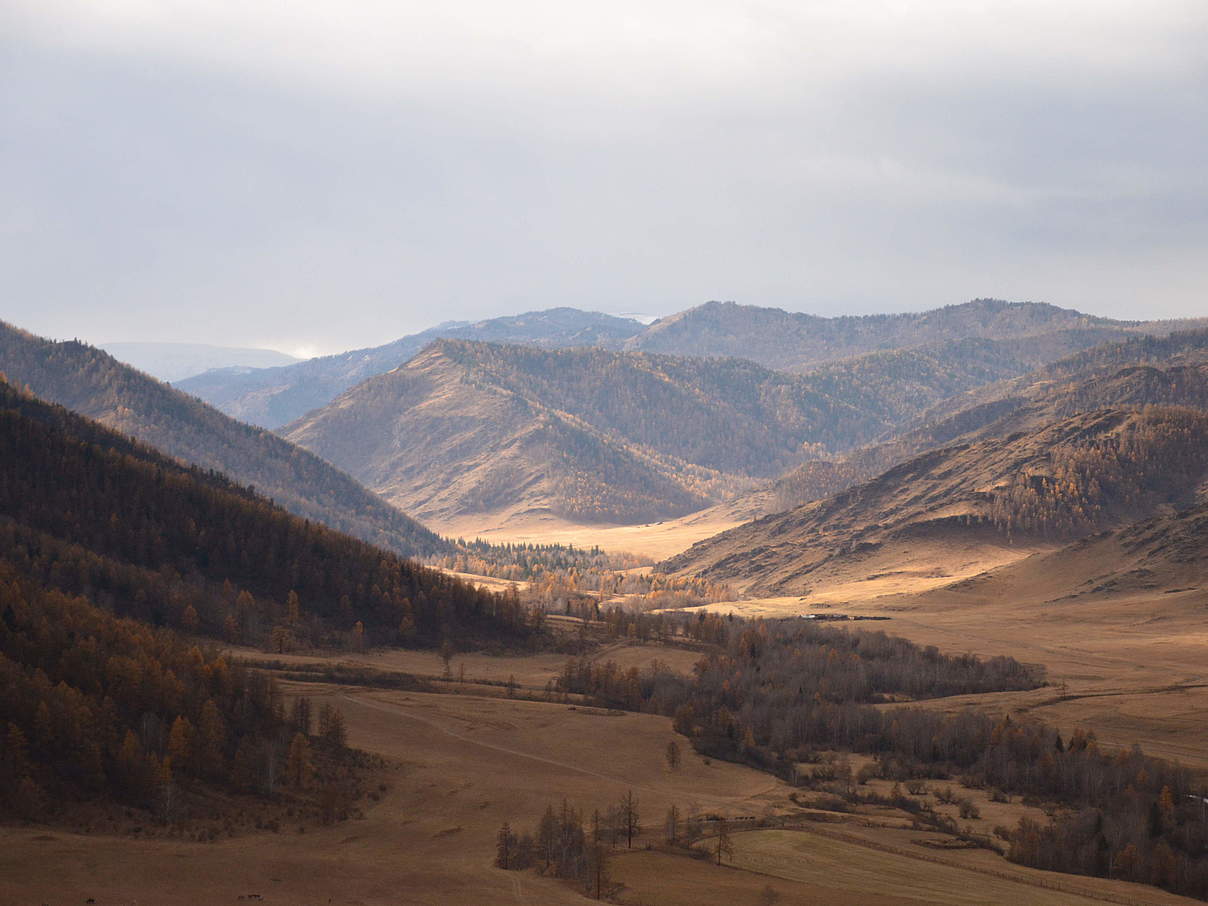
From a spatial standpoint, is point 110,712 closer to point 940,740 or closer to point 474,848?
point 474,848

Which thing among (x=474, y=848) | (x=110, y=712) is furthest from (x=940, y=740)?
(x=110, y=712)

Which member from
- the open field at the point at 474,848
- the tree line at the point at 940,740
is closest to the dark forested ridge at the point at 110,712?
the open field at the point at 474,848

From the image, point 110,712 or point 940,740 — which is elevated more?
point 110,712

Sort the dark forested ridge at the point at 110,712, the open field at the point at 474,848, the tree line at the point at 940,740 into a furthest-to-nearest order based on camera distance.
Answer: the tree line at the point at 940,740
the dark forested ridge at the point at 110,712
the open field at the point at 474,848

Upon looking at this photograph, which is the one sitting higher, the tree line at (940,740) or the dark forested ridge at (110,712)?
the dark forested ridge at (110,712)

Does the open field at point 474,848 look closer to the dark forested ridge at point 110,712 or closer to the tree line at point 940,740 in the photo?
the tree line at point 940,740

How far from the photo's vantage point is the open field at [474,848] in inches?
2773

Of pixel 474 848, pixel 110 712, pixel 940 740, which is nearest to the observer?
pixel 474 848

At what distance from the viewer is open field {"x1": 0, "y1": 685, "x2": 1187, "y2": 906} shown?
70.4 m

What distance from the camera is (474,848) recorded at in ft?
294

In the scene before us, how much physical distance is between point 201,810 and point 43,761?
38.1 ft

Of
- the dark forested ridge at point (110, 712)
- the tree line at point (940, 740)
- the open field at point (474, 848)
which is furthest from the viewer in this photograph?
the tree line at point (940, 740)

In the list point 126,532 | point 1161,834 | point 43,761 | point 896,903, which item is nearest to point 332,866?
point 43,761

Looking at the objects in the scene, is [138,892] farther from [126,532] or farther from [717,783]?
[126,532]
